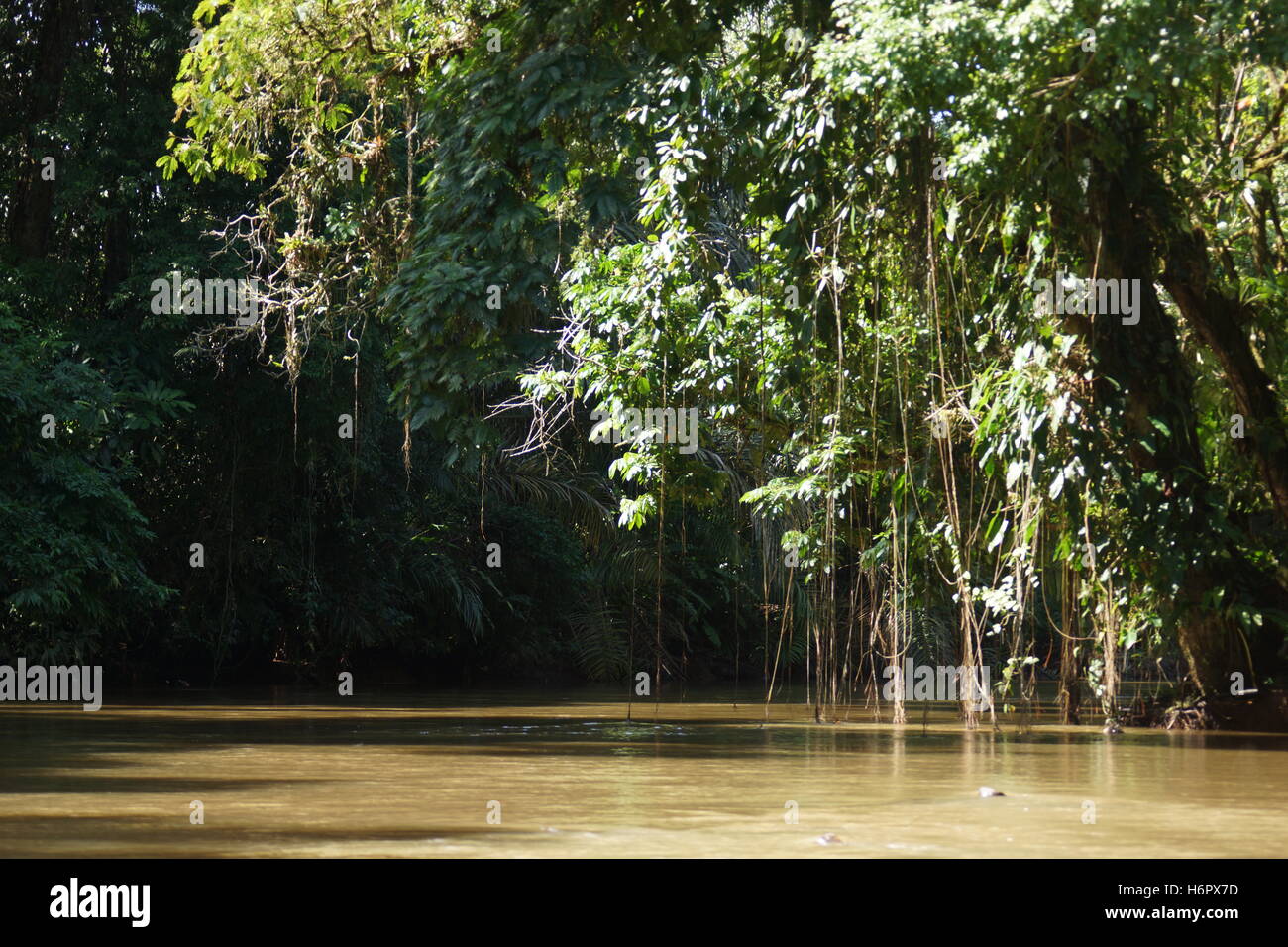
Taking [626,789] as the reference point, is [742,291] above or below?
above

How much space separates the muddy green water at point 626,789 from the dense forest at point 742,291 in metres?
1.08

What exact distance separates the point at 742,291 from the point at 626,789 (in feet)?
25.8

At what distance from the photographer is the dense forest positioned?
9.80 metres

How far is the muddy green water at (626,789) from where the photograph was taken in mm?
5602

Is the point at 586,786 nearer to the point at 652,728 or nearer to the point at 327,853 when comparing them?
the point at 327,853

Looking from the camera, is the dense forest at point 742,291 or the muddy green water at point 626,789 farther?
the dense forest at point 742,291

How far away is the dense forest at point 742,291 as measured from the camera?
9.80 m

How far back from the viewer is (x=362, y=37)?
13.3 m

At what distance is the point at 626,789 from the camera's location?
7.55 m

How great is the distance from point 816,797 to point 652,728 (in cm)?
578

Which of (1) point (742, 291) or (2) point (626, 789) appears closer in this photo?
(2) point (626, 789)

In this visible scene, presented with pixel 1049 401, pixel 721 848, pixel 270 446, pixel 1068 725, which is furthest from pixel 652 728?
pixel 270 446

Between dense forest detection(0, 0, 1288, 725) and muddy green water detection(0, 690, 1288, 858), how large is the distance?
108 cm

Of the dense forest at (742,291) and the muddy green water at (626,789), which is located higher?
the dense forest at (742,291)
